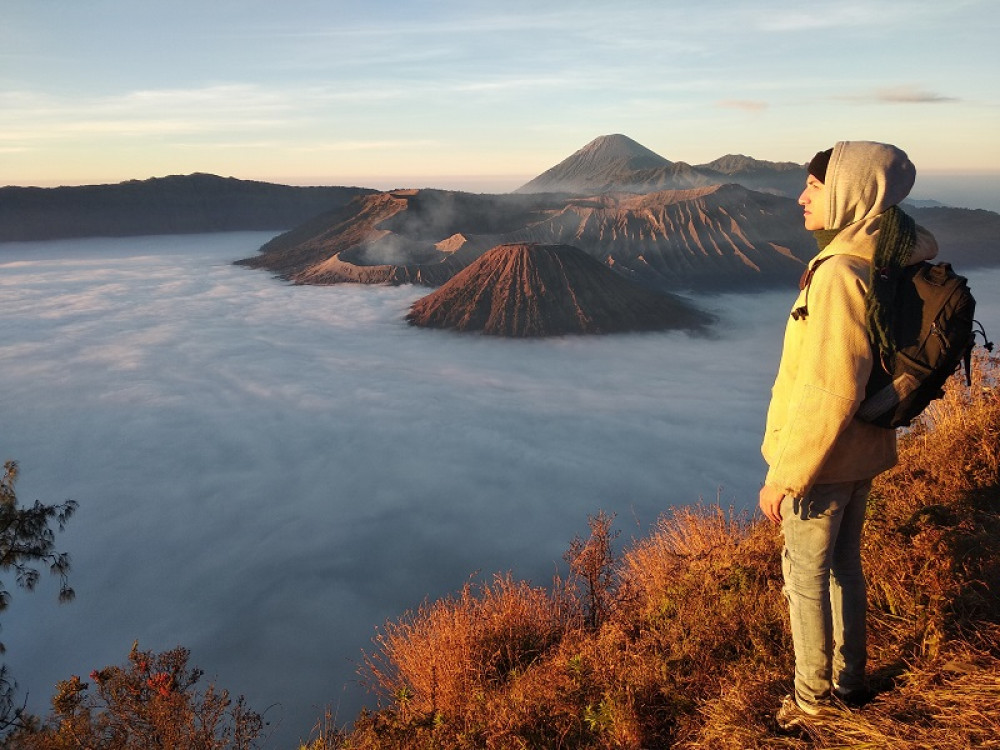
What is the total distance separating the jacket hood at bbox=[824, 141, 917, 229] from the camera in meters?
2.00

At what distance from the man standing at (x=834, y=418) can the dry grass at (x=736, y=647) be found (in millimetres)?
296

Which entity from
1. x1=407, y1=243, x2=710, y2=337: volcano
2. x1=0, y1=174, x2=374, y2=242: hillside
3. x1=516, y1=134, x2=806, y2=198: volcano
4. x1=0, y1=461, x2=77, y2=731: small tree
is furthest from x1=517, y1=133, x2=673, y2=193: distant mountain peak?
x1=0, y1=461, x2=77, y2=731: small tree

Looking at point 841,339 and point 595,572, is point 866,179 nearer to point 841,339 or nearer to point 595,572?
point 841,339

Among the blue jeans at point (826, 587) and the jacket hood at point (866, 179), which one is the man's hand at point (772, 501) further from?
the jacket hood at point (866, 179)

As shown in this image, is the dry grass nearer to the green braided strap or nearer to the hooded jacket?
the hooded jacket

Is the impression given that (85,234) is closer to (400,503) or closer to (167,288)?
(167,288)

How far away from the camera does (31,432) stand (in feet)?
131

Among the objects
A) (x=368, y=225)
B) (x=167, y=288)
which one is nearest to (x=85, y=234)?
(x=167, y=288)

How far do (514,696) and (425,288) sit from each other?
56.4m

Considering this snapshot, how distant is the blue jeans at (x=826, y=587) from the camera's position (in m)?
2.16

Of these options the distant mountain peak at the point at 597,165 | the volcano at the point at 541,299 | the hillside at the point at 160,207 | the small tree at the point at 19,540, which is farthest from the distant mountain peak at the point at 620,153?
the small tree at the point at 19,540

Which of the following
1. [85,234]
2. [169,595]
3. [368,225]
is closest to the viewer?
[169,595]

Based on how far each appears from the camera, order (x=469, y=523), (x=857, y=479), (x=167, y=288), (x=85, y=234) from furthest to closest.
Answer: (x=85, y=234) → (x=167, y=288) → (x=469, y=523) → (x=857, y=479)

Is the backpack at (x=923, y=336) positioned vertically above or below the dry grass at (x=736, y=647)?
above
